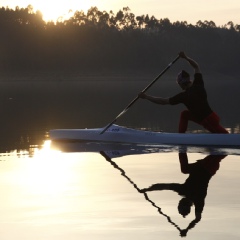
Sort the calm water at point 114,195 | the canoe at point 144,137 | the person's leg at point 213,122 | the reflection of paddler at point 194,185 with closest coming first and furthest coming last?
the calm water at point 114,195 < the reflection of paddler at point 194,185 < the canoe at point 144,137 < the person's leg at point 213,122

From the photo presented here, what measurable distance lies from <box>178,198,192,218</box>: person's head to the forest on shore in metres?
108

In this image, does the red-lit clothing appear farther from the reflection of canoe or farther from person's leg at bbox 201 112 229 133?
the reflection of canoe

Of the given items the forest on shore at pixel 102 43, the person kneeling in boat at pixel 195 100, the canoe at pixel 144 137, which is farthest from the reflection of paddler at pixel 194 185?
the forest on shore at pixel 102 43

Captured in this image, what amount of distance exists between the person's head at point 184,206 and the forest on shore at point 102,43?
10754cm

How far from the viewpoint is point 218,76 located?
→ 5344 inches

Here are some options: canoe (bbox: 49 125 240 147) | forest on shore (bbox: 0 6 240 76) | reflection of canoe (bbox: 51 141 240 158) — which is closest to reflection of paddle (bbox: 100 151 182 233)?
reflection of canoe (bbox: 51 141 240 158)

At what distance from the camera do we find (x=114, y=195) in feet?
34.8

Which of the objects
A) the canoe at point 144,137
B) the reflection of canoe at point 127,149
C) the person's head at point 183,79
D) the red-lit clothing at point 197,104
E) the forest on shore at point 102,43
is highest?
the forest on shore at point 102,43

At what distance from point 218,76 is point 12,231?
5074 inches

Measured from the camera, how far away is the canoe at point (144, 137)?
630 inches

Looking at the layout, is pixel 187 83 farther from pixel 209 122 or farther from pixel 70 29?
pixel 70 29

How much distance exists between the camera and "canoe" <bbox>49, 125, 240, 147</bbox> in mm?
16000

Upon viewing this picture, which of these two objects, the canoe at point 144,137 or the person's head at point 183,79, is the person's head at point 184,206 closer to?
the person's head at point 183,79

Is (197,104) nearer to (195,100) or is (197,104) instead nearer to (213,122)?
(195,100)
